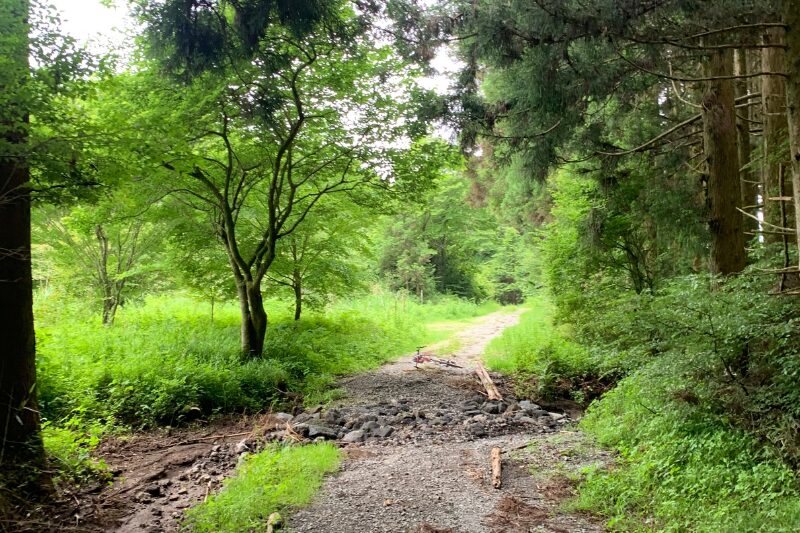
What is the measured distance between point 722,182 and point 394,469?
568 centimetres

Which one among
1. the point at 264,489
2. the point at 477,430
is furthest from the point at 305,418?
the point at 264,489

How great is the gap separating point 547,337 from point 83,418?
997cm

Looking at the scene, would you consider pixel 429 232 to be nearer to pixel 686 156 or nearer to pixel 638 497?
pixel 686 156

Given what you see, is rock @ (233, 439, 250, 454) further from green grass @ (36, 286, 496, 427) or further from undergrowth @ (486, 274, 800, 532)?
undergrowth @ (486, 274, 800, 532)

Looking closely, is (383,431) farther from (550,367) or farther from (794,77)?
(794,77)

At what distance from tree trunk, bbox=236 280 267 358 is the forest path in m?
2.39

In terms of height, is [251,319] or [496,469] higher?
[251,319]

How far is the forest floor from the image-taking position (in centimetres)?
433

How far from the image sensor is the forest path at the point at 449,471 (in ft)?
13.9

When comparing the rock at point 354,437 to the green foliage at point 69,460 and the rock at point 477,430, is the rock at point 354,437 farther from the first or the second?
the green foliage at point 69,460

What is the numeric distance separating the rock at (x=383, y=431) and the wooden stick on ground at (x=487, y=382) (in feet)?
8.36

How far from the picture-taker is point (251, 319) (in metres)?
10.8

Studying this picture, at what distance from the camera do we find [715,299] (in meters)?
4.97

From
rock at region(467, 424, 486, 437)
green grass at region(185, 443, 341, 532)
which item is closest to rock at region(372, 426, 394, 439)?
rock at region(467, 424, 486, 437)
